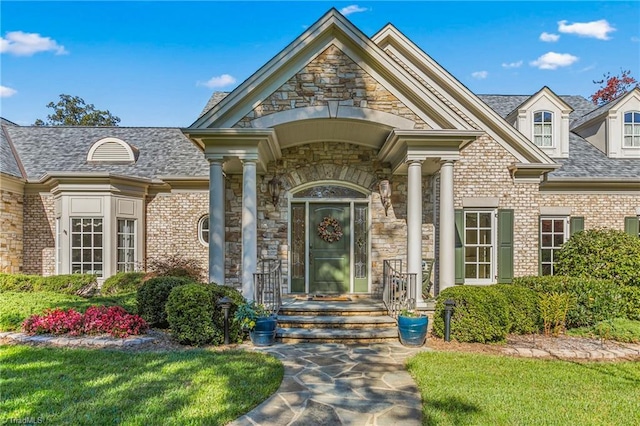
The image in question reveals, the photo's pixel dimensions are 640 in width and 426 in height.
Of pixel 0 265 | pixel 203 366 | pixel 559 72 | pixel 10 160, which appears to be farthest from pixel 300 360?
pixel 559 72

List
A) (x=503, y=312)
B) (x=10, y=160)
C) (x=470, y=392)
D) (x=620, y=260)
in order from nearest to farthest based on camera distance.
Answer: (x=470, y=392) → (x=503, y=312) → (x=620, y=260) → (x=10, y=160)

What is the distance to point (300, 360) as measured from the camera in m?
5.47

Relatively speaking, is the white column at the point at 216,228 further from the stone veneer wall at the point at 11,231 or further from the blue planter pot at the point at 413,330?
the stone veneer wall at the point at 11,231

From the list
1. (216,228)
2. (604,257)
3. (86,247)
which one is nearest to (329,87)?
(216,228)

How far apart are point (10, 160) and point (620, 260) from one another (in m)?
17.0

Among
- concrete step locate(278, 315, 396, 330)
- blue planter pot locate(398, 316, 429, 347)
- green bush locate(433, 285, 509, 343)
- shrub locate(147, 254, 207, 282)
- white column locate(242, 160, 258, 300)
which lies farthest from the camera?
shrub locate(147, 254, 207, 282)

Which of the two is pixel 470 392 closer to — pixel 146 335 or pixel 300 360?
pixel 300 360

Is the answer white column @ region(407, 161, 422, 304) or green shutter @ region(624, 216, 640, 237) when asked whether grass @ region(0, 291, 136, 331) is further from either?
green shutter @ region(624, 216, 640, 237)

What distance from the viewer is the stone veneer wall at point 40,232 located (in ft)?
39.3

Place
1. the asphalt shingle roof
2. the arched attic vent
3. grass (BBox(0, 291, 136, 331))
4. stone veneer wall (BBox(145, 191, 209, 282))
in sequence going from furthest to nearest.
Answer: the arched attic vent → the asphalt shingle roof → stone veneer wall (BBox(145, 191, 209, 282)) → grass (BBox(0, 291, 136, 331))

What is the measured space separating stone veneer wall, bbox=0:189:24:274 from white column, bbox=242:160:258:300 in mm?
8399

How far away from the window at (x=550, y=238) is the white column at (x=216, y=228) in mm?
8572

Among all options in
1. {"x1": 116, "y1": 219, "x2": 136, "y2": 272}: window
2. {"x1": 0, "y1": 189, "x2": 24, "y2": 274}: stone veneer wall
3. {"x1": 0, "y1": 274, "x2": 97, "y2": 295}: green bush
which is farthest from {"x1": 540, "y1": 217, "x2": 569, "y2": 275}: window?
{"x1": 0, "y1": 189, "x2": 24, "y2": 274}: stone veneer wall

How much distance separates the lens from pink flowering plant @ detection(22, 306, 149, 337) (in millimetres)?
6352
